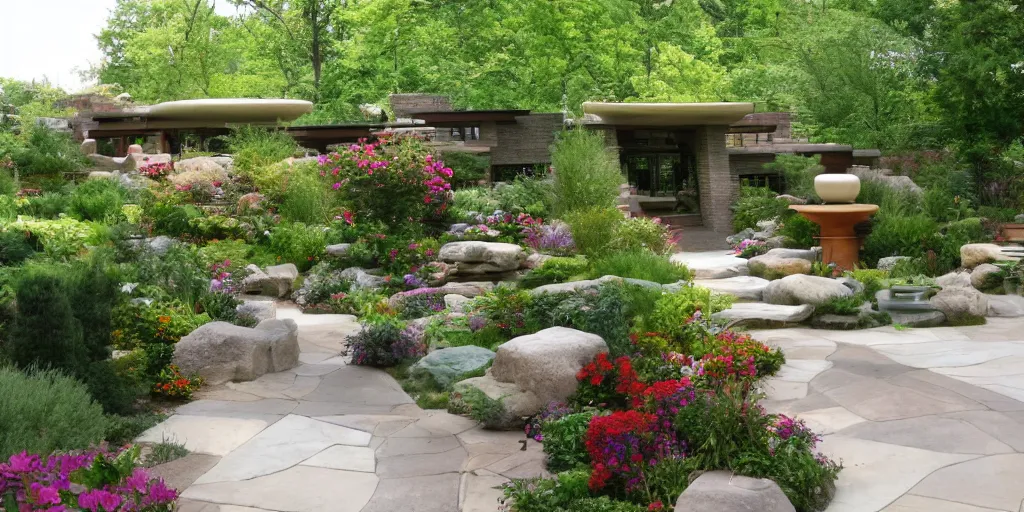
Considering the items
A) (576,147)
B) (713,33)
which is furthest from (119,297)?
(713,33)

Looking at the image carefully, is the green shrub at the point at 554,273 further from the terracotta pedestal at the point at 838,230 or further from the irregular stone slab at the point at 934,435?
the irregular stone slab at the point at 934,435

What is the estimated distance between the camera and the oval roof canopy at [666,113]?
62.8ft

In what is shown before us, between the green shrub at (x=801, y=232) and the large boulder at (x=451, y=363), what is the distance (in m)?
8.84

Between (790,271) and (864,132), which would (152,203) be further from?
(864,132)

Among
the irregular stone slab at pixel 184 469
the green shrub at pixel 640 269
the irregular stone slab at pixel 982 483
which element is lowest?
the irregular stone slab at pixel 982 483

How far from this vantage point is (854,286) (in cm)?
1201

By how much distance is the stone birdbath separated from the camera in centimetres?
1478

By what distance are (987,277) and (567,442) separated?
8907 millimetres

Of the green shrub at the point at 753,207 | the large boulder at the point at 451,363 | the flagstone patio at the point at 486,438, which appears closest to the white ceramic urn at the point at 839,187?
the green shrub at the point at 753,207

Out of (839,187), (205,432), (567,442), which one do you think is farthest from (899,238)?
(205,432)

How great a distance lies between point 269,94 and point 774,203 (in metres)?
23.1

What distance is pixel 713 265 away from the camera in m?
15.7

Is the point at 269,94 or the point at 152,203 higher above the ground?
the point at 269,94

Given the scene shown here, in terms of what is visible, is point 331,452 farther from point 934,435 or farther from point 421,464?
point 934,435
